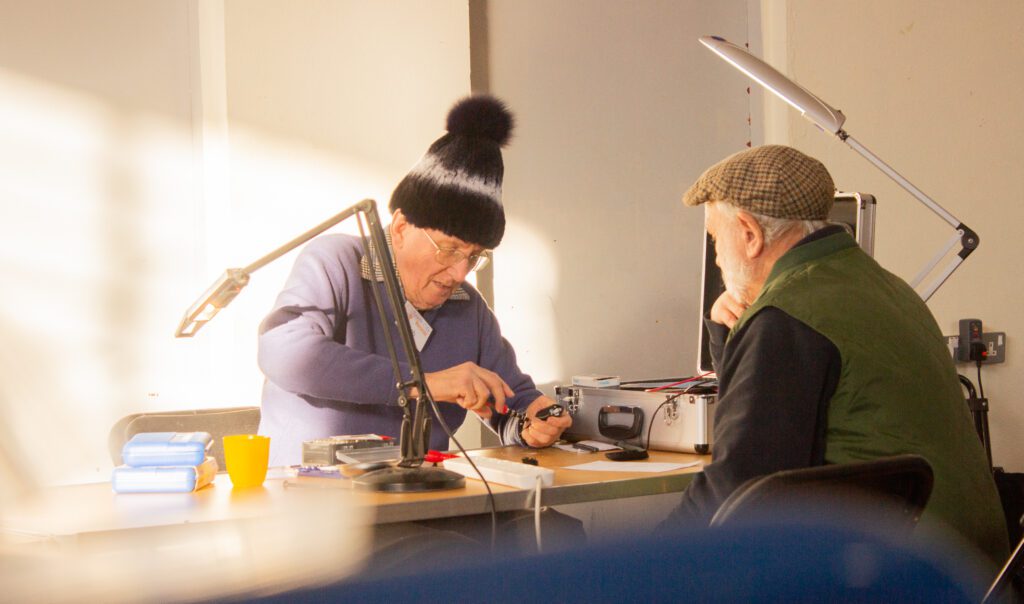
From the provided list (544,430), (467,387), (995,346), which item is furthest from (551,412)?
(995,346)

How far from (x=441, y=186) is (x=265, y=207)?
594 millimetres

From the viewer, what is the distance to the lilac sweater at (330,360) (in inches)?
86.8

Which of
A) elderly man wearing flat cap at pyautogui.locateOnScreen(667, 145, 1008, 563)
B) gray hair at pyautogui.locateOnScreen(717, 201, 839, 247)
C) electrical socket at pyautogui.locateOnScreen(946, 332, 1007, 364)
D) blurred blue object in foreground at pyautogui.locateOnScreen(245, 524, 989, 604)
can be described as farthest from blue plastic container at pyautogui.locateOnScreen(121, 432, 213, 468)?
electrical socket at pyautogui.locateOnScreen(946, 332, 1007, 364)

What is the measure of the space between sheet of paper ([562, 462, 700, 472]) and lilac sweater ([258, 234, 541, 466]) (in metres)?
0.46

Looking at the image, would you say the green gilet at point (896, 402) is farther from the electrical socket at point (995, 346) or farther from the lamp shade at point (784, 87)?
the electrical socket at point (995, 346)

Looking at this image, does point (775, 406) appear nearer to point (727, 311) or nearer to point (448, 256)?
point (727, 311)

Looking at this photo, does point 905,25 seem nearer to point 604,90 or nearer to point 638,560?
point 604,90

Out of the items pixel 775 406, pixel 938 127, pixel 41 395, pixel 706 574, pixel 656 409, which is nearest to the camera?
pixel 706 574

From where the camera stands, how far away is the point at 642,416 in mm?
2295

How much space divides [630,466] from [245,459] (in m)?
0.78

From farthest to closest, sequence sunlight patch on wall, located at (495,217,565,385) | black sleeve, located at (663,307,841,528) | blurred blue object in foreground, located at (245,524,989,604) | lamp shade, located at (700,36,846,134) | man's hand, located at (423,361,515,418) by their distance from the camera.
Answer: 1. sunlight patch on wall, located at (495,217,565,385)
2. lamp shade, located at (700,36,846,134)
3. man's hand, located at (423,361,515,418)
4. black sleeve, located at (663,307,841,528)
5. blurred blue object in foreground, located at (245,524,989,604)

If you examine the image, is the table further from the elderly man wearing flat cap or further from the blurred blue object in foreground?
the blurred blue object in foreground

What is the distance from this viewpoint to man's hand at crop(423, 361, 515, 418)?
2.05 m

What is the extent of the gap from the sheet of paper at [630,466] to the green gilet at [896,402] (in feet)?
1.73
